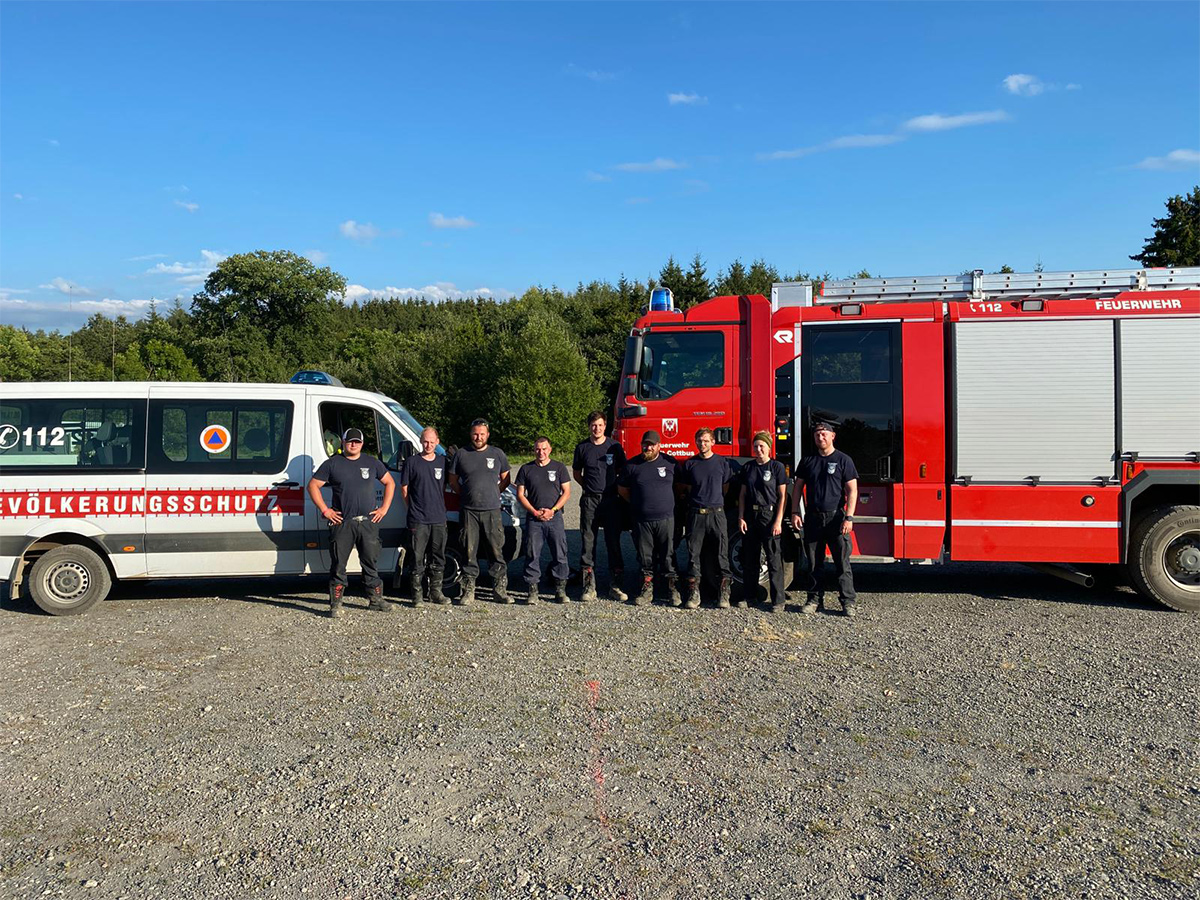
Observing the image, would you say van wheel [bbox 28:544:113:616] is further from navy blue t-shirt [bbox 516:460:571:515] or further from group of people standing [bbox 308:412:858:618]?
navy blue t-shirt [bbox 516:460:571:515]

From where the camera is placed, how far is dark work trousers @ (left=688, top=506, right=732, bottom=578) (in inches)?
328

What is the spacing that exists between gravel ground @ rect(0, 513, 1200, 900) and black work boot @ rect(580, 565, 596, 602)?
79cm

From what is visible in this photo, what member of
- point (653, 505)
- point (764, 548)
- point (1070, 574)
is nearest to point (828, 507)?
point (764, 548)

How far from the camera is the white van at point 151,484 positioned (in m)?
8.19

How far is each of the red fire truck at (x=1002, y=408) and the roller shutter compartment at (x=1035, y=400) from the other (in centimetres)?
1

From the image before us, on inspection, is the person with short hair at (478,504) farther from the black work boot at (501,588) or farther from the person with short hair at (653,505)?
the person with short hair at (653,505)

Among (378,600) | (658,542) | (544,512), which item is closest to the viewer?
(378,600)

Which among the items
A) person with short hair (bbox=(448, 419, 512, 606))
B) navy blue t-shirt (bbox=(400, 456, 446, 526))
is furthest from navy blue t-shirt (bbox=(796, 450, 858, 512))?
navy blue t-shirt (bbox=(400, 456, 446, 526))

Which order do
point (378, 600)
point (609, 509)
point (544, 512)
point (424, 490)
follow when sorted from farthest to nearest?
1. point (609, 509)
2. point (544, 512)
3. point (424, 490)
4. point (378, 600)

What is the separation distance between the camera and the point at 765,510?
8.23 meters

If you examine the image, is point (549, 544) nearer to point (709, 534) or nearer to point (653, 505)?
point (653, 505)

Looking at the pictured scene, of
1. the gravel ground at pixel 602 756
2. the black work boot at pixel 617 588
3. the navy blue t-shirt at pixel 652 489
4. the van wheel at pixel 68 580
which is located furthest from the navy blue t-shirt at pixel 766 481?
the van wheel at pixel 68 580

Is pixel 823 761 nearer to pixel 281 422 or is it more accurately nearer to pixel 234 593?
pixel 281 422

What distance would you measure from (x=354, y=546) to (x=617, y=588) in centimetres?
262
